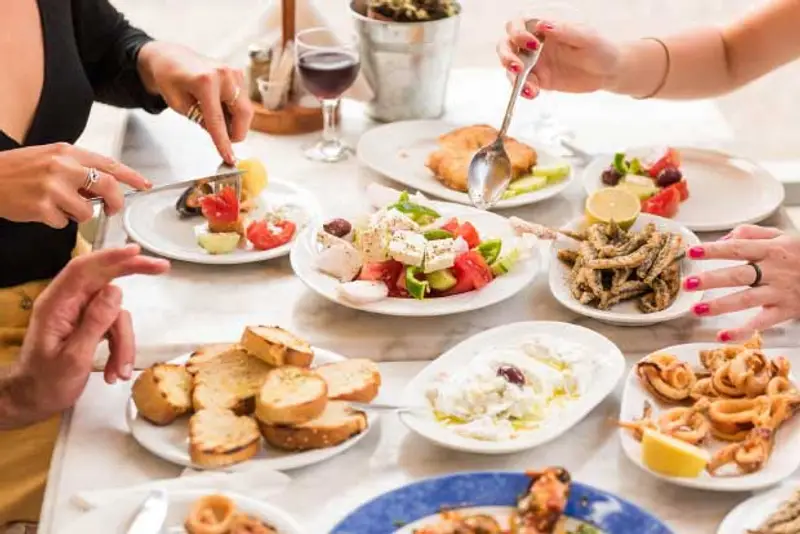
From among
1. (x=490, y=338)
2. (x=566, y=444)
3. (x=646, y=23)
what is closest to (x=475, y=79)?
(x=490, y=338)

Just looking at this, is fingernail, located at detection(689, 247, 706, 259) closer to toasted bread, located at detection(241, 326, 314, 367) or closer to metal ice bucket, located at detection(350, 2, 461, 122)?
toasted bread, located at detection(241, 326, 314, 367)

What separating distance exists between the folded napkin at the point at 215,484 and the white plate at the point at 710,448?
0.41 meters

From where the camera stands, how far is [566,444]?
1330mm

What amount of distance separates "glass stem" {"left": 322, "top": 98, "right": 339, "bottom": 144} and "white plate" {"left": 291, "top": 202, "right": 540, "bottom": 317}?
1.44 feet

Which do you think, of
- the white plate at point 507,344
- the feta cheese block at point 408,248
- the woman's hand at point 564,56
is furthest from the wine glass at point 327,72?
the white plate at point 507,344

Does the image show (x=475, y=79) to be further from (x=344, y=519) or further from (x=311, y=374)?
(x=344, y=519)

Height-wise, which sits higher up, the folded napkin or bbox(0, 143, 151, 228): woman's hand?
bbox(0, 143, 151, 228): woman's hand

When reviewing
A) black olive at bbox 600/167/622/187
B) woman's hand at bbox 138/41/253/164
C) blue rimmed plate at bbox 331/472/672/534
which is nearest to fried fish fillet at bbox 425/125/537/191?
black olive at bbox 600/167/622/187

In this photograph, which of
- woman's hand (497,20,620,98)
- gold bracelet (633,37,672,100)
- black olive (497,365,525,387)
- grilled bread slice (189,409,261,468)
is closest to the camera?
grilled bread slice (189,409,261,468)

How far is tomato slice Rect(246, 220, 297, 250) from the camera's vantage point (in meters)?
1.75

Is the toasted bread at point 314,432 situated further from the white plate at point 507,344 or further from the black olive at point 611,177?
the black olive at point 611,177

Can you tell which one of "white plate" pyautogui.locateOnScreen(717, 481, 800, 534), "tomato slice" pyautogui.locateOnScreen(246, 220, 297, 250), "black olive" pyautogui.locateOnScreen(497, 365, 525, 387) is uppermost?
"white plate" pyautogui.locateOnScreen(717, 481, 800, 534)

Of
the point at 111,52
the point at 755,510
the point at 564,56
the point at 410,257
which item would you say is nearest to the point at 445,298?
the point at 410,257

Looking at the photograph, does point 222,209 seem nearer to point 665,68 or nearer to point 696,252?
point 696,252
